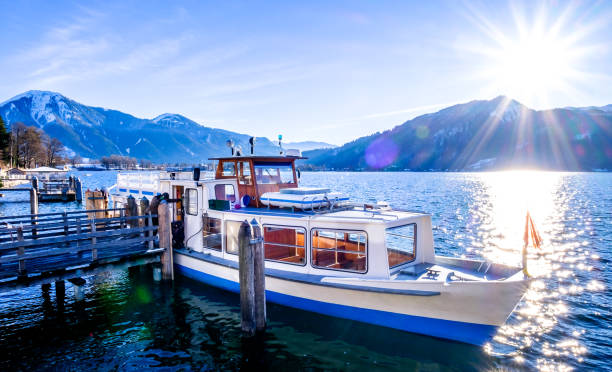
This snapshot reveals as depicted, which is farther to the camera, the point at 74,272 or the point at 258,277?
the point at 74,272

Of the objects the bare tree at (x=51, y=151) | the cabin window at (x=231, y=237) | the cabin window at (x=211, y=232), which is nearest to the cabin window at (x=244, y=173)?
the cabin window at (x=211, y=232)

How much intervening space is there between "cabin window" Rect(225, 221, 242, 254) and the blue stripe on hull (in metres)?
2.79

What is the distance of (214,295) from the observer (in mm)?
13781

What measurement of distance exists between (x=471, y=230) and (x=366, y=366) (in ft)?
84.2

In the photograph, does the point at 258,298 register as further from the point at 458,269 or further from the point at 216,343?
the point at 458,269

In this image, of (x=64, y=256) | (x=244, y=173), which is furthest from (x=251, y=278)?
(x=64, y=256)

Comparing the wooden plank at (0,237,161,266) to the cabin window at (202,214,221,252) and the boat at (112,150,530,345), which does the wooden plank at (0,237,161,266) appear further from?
the boat at (112,150,530,345)

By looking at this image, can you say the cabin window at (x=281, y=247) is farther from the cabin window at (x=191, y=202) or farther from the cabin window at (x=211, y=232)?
the cabin window at (x=191, y=202)

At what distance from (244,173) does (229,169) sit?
2.70ft

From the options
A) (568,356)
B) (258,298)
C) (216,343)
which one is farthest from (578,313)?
(216,343)

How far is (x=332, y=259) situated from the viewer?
12430 millimetres

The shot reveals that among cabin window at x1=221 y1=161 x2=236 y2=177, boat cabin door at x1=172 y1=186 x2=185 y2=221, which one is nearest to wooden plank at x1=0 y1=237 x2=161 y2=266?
boat cabin door at x1=172 y1=186 x2=185 y2=221

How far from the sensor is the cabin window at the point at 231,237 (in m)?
13.3

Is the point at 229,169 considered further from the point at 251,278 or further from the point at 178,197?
the point at 251,278
